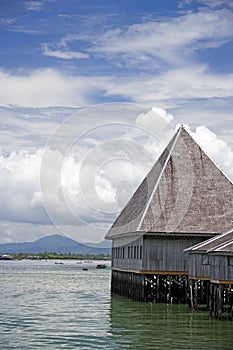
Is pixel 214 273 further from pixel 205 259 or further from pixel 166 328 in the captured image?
pixel 166 328

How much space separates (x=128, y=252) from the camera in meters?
43.4

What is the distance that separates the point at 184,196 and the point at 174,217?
171 centimetres

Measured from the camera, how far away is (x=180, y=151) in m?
40.8

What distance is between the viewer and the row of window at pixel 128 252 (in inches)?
1570

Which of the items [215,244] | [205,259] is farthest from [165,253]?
[215,244]

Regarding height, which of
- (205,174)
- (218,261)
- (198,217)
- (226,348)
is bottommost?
(226,348)

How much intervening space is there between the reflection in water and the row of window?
3.80 m

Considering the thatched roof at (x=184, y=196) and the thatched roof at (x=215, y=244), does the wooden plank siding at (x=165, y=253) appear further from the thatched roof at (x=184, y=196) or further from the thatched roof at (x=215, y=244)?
the thatched roof at (x=215, y=244)

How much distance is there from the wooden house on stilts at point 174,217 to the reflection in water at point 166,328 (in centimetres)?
186

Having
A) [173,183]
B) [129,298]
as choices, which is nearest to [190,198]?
[173,183]

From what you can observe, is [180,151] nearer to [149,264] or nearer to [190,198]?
[190,198]

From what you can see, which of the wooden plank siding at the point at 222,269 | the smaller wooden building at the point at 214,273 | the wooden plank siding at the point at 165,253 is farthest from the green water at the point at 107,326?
the wooden plank siding at the point at 165,253

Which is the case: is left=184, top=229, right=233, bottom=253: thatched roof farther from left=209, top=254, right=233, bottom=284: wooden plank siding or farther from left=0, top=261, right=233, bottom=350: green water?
left=0, top=261, right=233, bottom=350: green water

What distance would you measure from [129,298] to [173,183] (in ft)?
24.7
